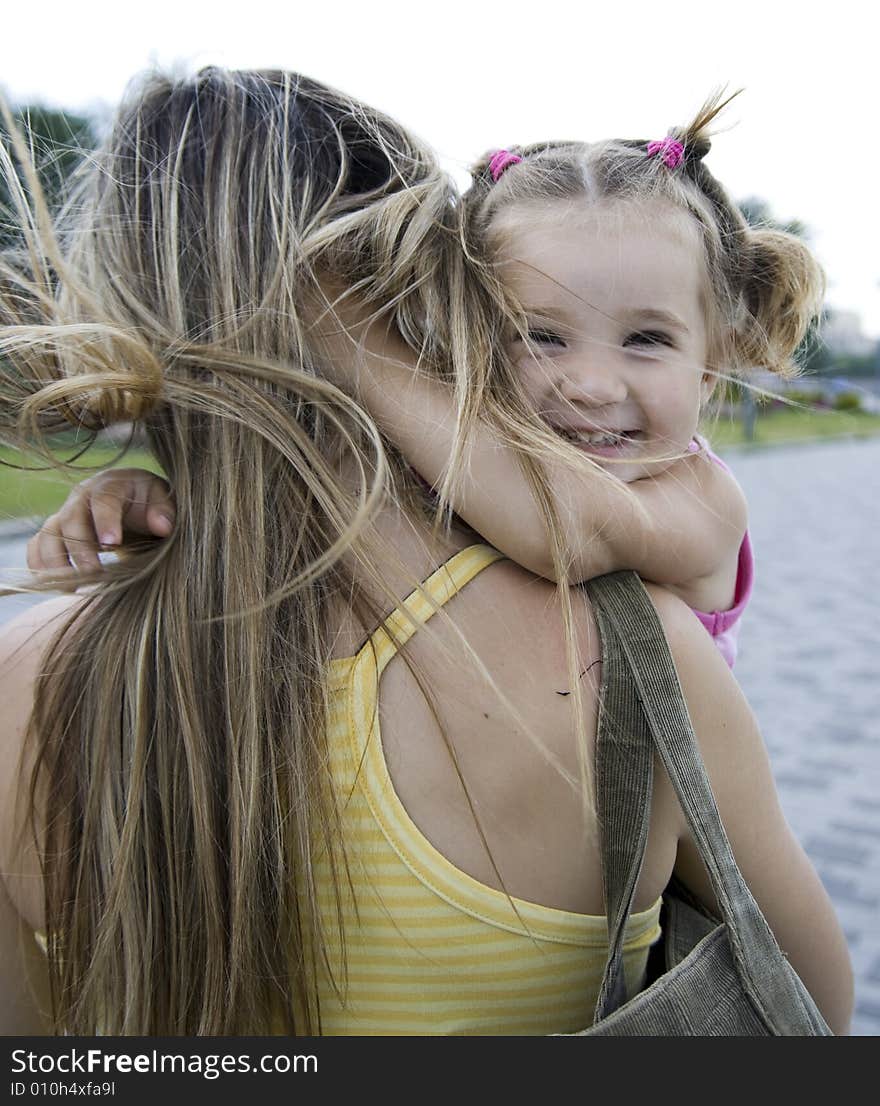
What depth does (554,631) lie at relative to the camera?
1312 mm

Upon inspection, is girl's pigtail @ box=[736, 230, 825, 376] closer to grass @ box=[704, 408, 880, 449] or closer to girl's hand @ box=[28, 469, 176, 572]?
girl's hand @ box=[28, 469, 176, 572]

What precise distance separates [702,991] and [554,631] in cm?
42

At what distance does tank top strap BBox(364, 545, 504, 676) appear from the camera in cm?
129

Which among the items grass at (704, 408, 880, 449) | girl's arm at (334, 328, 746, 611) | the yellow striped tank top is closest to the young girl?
girl's arm at (334, 328, 746, 611)

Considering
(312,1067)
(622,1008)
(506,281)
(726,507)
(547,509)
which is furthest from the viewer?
(726,507)

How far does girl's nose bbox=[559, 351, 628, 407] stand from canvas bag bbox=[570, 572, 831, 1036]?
450 mm

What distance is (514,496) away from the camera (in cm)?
136

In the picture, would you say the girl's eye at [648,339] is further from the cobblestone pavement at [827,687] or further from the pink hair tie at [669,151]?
the cobblestone pavement at [827,687]

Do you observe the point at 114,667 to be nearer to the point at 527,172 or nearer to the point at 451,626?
the point at 451,626

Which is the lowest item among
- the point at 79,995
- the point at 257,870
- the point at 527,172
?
the point at 79,995

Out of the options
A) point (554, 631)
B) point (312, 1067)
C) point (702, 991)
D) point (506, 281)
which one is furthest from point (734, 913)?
point (506, 281)

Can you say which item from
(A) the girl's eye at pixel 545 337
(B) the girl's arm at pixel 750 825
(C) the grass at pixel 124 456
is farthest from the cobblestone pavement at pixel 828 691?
(A) the girl's eye at pixel 545 337

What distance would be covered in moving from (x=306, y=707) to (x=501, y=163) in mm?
1084

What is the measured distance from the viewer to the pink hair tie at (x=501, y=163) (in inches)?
74.7
